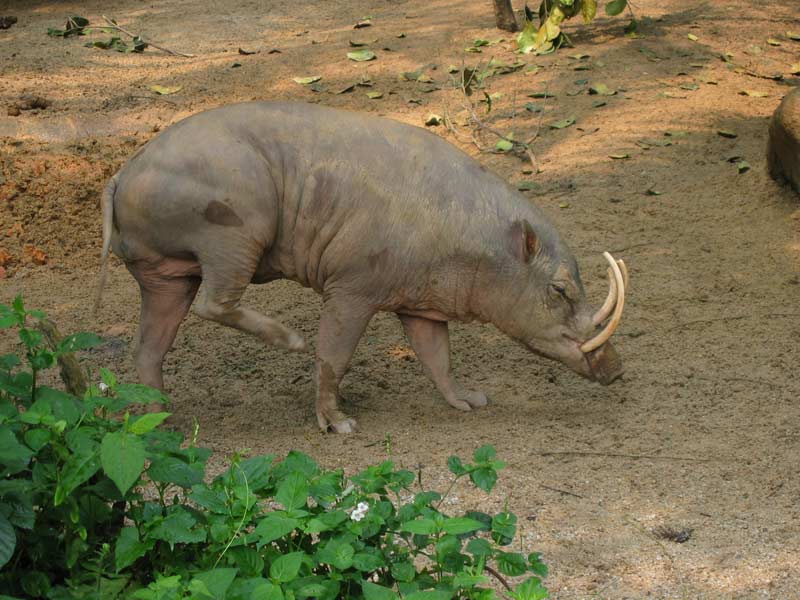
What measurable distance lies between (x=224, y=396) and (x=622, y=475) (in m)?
1.96

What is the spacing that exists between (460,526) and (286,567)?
403 mm

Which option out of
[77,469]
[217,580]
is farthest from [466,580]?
[77,469]

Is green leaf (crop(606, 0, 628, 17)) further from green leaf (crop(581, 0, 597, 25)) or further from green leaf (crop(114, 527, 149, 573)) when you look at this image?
green leaf (crop(114, 527, 149, 573))

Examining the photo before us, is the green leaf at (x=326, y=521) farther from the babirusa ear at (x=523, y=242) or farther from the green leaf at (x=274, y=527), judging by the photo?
the babirusa ear at (x=523, y=242)

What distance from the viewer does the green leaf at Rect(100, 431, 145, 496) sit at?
2.38 meters

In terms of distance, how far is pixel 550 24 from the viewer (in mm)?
9453

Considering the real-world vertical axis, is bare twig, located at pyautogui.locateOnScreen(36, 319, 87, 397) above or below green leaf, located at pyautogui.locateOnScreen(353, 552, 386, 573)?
below

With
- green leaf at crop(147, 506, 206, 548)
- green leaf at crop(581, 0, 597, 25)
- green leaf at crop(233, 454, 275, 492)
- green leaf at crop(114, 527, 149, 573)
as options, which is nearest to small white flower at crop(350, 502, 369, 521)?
green leaf at crop(233, 454, 275, 492)

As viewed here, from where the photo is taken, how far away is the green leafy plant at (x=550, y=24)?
9.43 metres

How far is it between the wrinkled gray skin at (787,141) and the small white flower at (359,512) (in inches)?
203

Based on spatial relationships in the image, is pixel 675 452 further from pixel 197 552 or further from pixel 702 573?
pixel 197 552

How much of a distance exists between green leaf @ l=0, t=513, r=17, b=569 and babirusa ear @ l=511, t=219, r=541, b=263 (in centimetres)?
286

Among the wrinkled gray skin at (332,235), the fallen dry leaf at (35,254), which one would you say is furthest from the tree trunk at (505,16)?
the wrinkled gray skin at (332,235)

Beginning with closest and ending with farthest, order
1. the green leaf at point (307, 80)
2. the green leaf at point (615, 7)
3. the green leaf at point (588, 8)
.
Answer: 1. the green leaf at point (307, 80)
2. the green leaf at point (588, 8)
3. the green leaf at point (615, 7)
